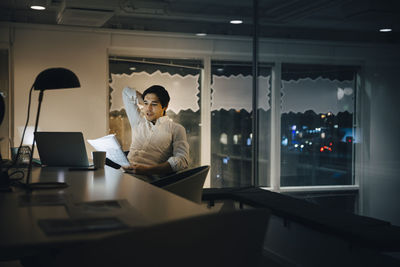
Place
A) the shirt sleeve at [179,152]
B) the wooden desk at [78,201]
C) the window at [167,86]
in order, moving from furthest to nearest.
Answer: the window at [167,86], the shirt sleeve at [179,152], the wooden desk at [78,201]

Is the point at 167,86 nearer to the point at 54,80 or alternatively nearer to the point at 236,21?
the point at 236,21

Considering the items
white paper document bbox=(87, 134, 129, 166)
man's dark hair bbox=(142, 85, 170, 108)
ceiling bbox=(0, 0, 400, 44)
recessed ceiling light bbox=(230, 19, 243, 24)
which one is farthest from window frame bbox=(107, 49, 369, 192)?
white paper document bbox=(87, 134, 129, 166)

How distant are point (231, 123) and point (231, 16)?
1.58m

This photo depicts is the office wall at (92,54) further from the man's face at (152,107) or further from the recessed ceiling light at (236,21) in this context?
the man's face at (152,107)

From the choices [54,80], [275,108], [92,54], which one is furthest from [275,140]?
[54,80]

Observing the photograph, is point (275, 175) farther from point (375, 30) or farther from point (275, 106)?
point (375, 30)

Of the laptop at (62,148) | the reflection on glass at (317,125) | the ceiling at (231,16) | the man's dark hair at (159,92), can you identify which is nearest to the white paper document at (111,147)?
the laptop at (62,148)

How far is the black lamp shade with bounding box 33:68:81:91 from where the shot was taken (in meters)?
2.02

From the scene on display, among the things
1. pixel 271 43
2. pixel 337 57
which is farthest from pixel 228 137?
pixel 337 57

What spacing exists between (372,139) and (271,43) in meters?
1.93

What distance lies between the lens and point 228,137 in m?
6.60

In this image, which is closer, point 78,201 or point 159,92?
point 78,201

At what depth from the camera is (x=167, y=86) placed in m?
6.54

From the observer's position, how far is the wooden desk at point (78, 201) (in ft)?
3.29
